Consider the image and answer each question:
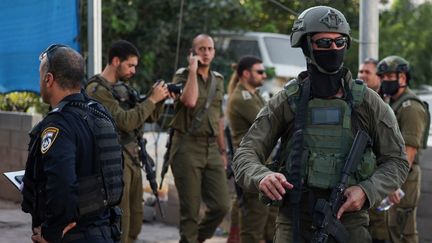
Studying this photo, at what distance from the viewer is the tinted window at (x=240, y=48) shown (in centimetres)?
1514

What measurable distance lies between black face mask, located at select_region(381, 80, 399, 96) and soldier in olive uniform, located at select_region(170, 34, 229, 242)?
1432mm

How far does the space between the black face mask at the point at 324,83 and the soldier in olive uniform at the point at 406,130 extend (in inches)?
92.1

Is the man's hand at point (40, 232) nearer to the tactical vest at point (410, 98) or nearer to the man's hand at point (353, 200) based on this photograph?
the man's hand at point (353, 200)

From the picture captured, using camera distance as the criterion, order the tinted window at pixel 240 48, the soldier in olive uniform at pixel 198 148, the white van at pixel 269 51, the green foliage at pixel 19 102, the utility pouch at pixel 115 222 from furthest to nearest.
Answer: the tinted window at pixel 240 48, the white van at pixel 269 51, the green foliage at pixel 19 102, the soldier in olive uniform at pixel 198 148, the utility pouch at pixel 115 222

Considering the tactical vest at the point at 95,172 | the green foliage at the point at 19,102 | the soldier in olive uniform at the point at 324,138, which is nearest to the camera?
the tactical vest at the point at 95,172

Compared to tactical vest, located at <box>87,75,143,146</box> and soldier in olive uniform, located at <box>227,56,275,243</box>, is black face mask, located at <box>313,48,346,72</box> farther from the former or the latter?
soldier in olive uniform, located at <box>227,56,275,243</box>

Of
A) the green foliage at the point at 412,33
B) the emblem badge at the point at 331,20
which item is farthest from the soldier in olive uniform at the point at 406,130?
the green foliage at the point at 412,33

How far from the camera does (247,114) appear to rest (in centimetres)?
671

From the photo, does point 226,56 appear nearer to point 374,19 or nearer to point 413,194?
point 374,19

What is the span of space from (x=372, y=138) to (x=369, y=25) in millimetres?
3391

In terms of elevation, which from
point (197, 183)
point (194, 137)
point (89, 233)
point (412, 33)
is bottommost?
point (197, 183)

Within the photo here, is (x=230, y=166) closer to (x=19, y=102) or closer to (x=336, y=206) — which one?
(x=19, y=102)

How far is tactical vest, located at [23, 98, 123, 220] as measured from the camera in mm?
3400

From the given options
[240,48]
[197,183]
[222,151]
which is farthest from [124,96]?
[240,48]
